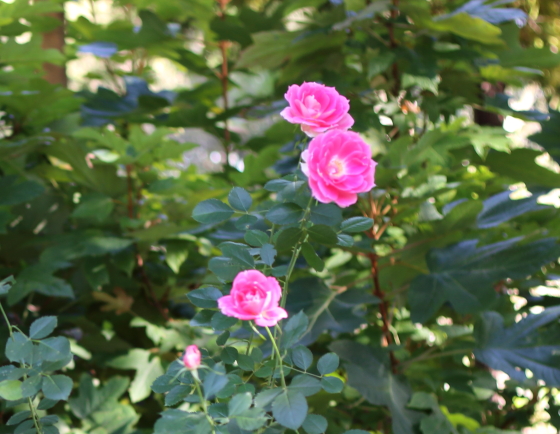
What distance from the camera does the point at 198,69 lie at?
131 cm

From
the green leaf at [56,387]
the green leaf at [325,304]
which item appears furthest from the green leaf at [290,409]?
the green leaf at [325,304]

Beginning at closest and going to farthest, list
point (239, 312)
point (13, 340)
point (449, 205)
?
1. point (239, 312)
2. point (13, 340)
3. point (449, 205)

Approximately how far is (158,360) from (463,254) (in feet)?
2.00

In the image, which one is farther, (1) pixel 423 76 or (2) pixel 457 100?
(2) pixel 457 100

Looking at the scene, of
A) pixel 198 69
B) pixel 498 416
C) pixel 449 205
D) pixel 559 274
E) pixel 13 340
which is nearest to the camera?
pixel 13 340

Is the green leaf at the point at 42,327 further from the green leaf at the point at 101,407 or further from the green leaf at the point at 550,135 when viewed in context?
the green leaf at the point at 550,135

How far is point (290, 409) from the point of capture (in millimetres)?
417

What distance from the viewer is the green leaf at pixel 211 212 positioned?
523 mm

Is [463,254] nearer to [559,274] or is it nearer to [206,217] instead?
[559,274]

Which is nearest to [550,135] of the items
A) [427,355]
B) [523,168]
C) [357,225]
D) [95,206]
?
[523,168]

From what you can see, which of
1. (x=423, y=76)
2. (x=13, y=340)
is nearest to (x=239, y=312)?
(x=13, y=340)

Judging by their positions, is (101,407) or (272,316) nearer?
(272,316)

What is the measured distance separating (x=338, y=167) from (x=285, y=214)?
0.24 feet

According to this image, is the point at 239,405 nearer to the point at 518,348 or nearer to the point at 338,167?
the point at 338,167
